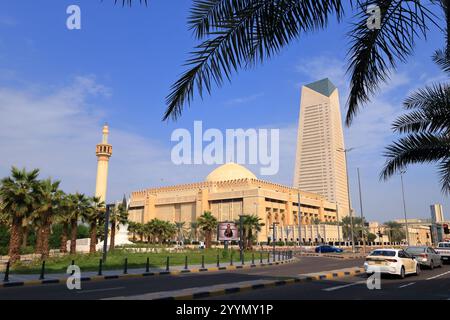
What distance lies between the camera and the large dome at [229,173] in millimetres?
127812

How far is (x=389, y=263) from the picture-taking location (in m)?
16.7

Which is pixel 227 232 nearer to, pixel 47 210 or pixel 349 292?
pixel 47 210

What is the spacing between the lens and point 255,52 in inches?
219

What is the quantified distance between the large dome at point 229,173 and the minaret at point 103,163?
5339 centimetres

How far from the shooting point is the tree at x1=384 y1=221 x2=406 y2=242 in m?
117

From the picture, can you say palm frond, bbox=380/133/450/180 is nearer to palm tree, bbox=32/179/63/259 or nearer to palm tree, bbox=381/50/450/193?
palm tree, bbox=381/50/450/193

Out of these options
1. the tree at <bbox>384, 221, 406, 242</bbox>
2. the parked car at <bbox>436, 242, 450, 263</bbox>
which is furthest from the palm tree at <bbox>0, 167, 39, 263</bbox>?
the tree at <bbox>384, 221, 406, 242</bbox>

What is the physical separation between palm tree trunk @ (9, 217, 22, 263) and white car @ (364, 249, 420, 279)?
79.0ft

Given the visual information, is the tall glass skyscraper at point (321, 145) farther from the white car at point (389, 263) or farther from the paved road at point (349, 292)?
the paved road at point (349, 292)

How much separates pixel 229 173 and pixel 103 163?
2214 inches

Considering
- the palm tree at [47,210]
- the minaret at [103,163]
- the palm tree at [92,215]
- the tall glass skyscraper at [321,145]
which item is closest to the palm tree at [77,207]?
the palm tree at [92,215]
